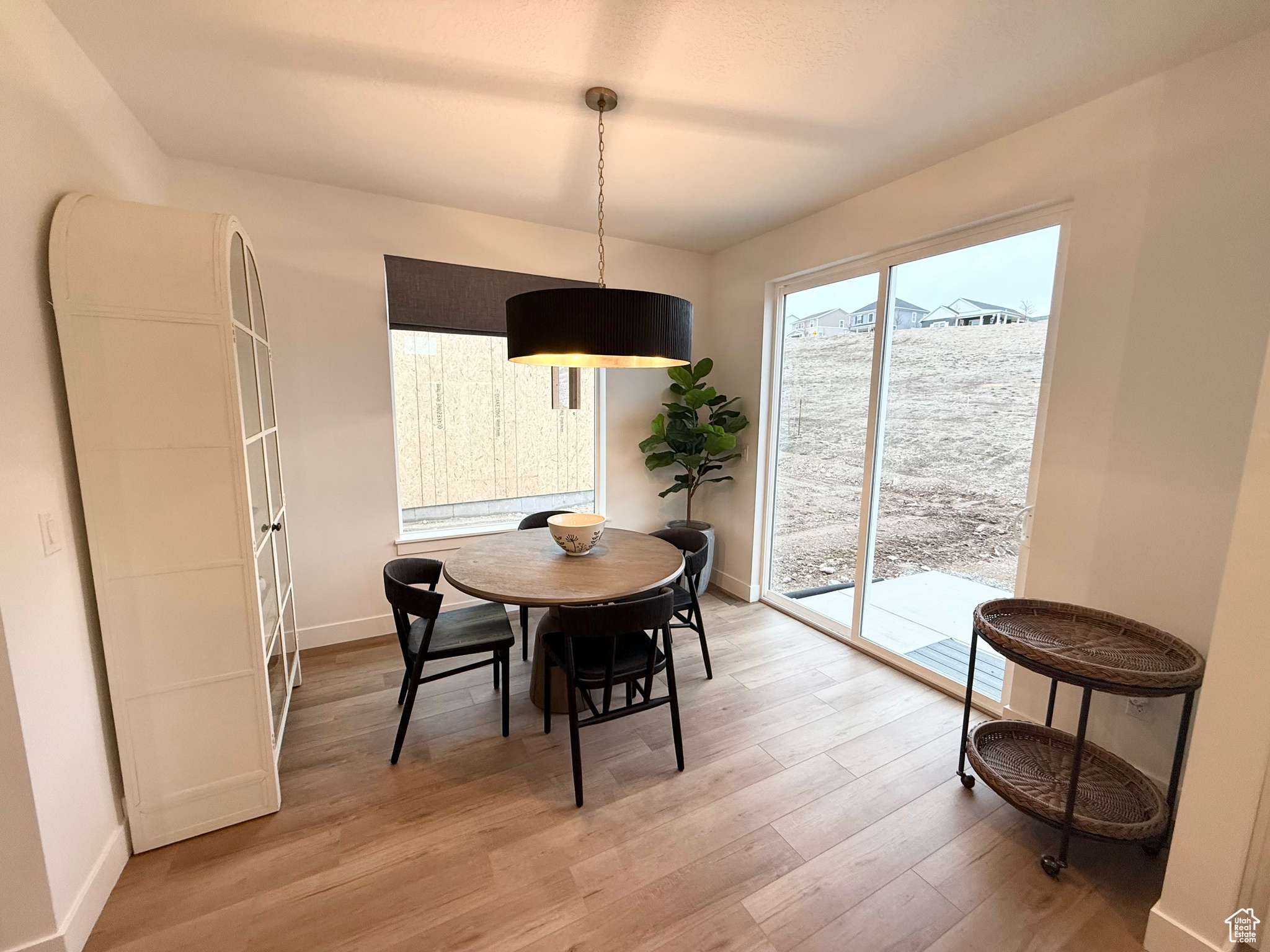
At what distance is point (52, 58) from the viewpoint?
5.03 ft

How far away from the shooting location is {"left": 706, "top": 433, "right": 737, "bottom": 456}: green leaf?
11.8 ft

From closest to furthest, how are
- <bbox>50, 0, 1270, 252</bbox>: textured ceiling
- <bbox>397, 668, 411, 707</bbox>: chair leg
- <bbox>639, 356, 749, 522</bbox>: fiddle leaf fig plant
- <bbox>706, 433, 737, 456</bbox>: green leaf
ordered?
<bbox>50, 0, 1270, 252</bbox>: textured ceiling, <bbox>397, 668, 411, 707</bbox>: chair leg, <bbox>706, 433, 737, 456</bbox>: green leaf, <bbox>639, 356, 749, 522</bbox>: fiddle leaf fig plant

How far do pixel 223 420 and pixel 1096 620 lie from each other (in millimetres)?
3224

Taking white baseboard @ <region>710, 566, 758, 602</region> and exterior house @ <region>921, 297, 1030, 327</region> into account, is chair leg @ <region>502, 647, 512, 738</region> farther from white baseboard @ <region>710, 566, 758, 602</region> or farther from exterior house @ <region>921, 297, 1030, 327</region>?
exterior house @ <region>921, 297, 1030, 327</region>

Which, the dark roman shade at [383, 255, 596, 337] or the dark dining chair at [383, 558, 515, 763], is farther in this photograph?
the dark roman shade at [383, 255, 596, 337]

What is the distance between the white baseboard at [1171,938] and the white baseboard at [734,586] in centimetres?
254

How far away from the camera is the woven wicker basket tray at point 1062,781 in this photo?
1.57m

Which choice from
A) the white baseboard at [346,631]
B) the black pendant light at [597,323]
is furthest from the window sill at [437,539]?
the black pendant light at [597,323]

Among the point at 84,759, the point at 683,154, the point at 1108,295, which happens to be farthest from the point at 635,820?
the point at 683,154

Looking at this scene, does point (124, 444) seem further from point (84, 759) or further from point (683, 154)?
point (683, 154)

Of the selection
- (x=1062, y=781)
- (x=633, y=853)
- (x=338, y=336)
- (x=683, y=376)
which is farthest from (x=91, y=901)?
(x=683, y=376)

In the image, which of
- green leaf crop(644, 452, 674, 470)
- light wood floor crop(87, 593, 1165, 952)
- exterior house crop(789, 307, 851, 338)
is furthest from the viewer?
green leaf crop(644, 452, 674, 470)

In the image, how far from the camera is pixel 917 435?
275 cm

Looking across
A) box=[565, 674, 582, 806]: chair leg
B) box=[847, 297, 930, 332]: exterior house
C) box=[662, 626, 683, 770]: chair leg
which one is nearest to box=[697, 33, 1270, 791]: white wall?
box=[847, 297, 930, 332]: exterior house
